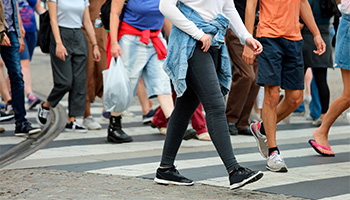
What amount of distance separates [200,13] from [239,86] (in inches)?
128

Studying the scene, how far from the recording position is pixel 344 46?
21.2ft

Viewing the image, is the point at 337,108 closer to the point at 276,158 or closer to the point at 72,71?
the point at 276,158

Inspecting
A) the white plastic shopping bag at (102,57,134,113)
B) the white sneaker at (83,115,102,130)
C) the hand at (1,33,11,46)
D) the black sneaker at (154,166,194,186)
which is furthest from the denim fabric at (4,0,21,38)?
the black sneaker at (154,166,194,186)

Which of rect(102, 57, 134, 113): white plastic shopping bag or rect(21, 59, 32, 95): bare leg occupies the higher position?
rect(102, 57, 134, 113): white plastic shopping bag

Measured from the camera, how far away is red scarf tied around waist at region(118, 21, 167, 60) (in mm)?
7215

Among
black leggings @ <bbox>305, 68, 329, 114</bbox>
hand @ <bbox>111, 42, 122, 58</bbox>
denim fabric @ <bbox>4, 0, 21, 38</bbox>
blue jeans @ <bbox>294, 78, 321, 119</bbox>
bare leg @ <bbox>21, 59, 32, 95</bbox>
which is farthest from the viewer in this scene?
bare leg @ <bbox>21, 59, 32, 95</bbox>

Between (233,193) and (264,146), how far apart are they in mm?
1502

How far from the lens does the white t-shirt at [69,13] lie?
26.0ft

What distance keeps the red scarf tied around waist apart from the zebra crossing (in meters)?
1.02

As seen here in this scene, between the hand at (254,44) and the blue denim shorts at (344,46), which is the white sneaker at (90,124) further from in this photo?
the hand at (254,44)

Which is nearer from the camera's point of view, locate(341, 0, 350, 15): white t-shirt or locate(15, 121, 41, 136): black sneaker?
locate(341, 0, 350, 15): white t-shirt

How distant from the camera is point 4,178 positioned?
16.7ft

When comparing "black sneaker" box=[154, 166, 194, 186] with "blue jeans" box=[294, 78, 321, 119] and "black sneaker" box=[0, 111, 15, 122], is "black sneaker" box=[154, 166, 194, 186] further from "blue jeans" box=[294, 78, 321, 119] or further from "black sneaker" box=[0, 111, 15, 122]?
"blue jeans" box=[294, 78, 321, 119]

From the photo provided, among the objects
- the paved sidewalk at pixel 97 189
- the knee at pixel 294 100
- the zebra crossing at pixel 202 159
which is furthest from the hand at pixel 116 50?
the paved sidewalk at pixel 97 189
